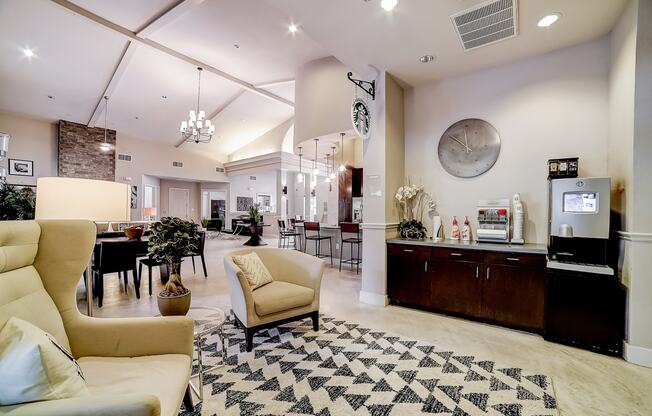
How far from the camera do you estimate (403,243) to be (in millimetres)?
3656

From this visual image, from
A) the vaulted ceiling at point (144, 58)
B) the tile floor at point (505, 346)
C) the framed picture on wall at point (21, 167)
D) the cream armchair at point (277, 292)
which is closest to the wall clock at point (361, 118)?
the cream armchair at point (277, 292)

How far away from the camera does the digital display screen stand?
2609 mm

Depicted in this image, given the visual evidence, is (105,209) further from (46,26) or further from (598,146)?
(46,26)

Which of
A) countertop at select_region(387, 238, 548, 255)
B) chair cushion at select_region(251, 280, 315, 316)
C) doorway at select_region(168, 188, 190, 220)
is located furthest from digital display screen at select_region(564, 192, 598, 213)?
doorway at select_region(168, 188, 190, 220)

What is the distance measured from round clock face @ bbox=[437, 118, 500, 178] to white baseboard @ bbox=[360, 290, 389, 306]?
1.93 metres

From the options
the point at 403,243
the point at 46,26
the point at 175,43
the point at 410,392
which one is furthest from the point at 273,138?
the point at 410,392

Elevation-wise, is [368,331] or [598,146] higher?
[598,146]

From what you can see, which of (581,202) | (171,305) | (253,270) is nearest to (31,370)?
(171,305)

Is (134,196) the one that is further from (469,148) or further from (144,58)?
(469,148)

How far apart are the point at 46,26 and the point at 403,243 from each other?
7324 mm

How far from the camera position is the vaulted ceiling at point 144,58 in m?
4.93

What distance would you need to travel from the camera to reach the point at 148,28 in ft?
17.5

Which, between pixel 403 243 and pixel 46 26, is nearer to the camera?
pixel 403 243

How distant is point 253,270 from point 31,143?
31.9 ft
